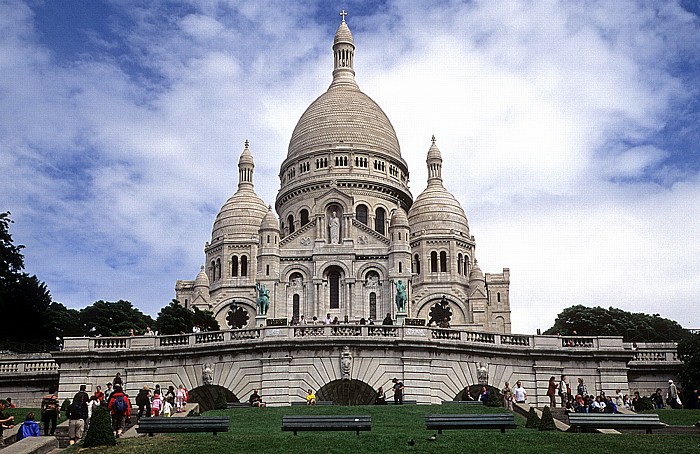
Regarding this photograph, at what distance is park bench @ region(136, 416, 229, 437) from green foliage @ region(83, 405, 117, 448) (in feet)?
6.33

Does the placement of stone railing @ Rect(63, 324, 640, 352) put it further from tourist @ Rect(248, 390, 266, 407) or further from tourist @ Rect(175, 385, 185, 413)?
tourist @ Rect(175, 385, 185, 413)

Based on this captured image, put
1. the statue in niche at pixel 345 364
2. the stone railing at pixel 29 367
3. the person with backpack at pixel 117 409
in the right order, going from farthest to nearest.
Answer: the stone railing at pixel 29 367
the statue in niche at pixel 345 364
the person with backpack at pixel 117 409

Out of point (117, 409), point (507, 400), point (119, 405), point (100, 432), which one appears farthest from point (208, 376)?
point (100, 432)

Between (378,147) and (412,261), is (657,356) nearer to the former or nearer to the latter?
(412,261)

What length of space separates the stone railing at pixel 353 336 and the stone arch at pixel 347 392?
195 cm

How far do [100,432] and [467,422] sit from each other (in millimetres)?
9690

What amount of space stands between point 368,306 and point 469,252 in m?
16.3

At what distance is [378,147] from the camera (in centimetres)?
10619

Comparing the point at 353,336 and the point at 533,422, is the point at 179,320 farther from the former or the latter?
the point at 533,422

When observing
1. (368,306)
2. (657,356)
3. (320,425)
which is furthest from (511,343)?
(368,306)

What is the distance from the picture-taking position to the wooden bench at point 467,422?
91.6ft

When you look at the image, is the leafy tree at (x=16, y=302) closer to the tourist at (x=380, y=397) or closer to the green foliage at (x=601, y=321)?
the tourist at (x=380, y=397)

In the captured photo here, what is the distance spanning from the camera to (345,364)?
42.3 metres

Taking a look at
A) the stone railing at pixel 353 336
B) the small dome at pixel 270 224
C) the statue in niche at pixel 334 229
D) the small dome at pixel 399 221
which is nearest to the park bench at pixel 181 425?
the stone railing at pixel 353 336
